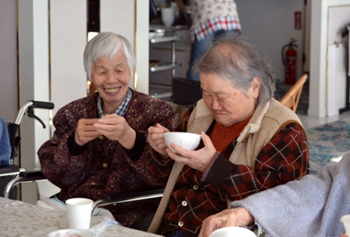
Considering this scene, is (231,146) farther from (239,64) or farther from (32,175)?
(32,175)

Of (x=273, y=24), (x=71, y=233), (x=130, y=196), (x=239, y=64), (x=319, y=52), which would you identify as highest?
(x=273, y=24)

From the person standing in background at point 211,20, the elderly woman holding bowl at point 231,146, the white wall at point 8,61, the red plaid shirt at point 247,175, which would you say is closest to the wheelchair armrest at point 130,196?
the elderly woman holding bowl at point 231,146

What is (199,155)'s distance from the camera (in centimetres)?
184

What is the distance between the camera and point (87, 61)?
2496 mm

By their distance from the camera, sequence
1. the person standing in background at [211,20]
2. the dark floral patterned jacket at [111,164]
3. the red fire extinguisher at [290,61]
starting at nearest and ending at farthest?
the dark floral patterned jacket at [111,164] → the person standing in background at [211,20] → the red fire extinguisher at [290,61]

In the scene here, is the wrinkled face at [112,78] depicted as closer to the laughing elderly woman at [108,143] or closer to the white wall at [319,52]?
the laughing elderly woman at [108,143]

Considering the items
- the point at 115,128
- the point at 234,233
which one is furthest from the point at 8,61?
the point at 234,233

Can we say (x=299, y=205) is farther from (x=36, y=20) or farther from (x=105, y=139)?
(x=36, y=20)

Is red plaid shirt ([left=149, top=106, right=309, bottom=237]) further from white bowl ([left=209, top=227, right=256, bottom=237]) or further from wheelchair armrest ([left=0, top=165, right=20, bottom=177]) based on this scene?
wheelchair armrest ([left=0, top=165, right=20, bottom=177])

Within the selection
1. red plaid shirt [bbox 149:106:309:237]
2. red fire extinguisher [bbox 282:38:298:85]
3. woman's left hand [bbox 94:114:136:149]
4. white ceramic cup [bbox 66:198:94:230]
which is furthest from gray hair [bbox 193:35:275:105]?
red fire extinguisher [bbox 282:38:298:85]

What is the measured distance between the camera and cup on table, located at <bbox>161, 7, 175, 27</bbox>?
627 centimetres

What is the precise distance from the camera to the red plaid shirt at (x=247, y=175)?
72.7 inches

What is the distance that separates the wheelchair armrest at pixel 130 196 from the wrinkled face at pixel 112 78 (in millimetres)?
419

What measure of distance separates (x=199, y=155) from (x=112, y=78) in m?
0.74
